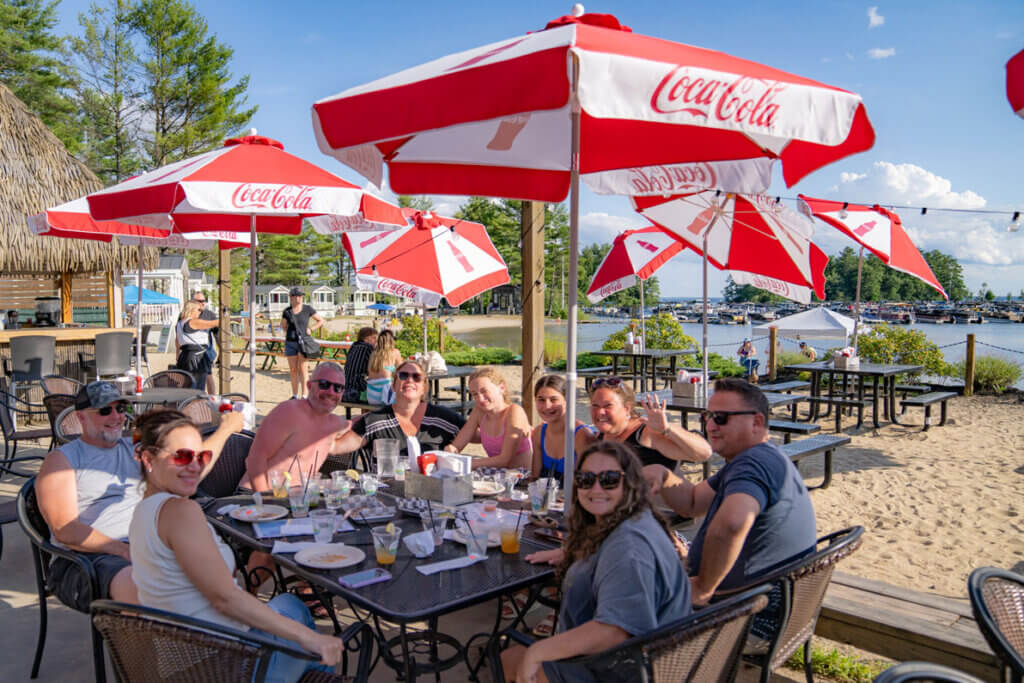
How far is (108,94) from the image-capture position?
31078 mm

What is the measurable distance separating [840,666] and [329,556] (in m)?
2.38

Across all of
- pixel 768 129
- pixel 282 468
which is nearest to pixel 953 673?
pixel 768 129

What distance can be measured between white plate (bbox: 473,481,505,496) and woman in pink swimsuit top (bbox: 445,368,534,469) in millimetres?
617

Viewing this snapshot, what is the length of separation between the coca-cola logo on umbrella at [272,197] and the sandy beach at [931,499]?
13.8 feet

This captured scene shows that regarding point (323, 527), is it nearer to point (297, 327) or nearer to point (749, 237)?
point (749, 237)

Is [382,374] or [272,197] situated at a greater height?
[272,197]

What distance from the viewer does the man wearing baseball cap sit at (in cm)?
281

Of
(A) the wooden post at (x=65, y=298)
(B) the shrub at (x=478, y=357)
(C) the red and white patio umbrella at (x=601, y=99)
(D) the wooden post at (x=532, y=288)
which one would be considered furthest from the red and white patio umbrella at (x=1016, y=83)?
(B) the shrub at (x=478, y=357)

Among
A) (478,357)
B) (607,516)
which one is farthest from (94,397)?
(478,357)

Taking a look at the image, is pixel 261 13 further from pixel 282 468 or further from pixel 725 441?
pixel 725 441

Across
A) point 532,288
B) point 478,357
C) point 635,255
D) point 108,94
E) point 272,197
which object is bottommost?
point 478,357

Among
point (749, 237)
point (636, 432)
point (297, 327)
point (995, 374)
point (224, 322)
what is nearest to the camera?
point (636, 432)

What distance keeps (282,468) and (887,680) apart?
2.94 meters

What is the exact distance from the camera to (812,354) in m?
15.2
